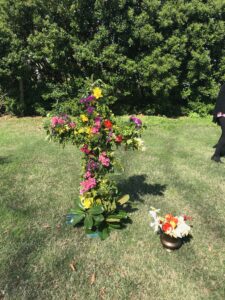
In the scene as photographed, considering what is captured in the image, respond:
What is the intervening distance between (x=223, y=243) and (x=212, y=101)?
10440 mm

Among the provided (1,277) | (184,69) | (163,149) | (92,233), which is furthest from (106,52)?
(1,277)

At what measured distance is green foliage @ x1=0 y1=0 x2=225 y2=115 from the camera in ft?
37.1

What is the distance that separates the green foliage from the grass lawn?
5224 mm

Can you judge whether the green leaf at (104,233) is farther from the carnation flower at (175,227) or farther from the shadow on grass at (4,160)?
the shadow on grass at (4,160)

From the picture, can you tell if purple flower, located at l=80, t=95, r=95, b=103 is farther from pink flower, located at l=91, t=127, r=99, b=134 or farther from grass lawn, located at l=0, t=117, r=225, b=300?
grass lawn, located at l=0, t=117, r=225, b=300

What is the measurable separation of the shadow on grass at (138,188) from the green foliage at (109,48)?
6149 millimetres

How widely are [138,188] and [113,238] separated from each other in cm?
169

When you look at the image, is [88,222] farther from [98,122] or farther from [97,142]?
[98,122]

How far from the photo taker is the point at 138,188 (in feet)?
19.2

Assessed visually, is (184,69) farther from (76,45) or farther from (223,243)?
(223,243)

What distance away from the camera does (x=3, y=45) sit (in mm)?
11484

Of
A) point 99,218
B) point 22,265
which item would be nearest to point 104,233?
point 99,218

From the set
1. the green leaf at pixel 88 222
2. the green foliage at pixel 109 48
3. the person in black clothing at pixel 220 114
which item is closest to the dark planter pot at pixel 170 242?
the green leaf at pixel 88 222

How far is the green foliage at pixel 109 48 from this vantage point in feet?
37.1
